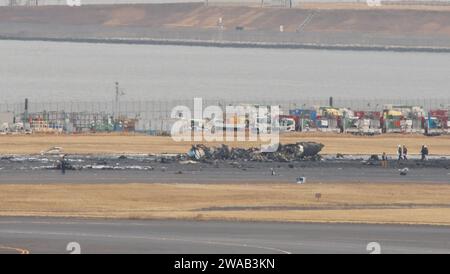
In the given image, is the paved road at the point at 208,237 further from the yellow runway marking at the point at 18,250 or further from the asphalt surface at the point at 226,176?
the asphalt surface at the point at 226,176

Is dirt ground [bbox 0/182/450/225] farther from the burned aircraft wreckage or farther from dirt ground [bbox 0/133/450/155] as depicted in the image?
dirt ground [bbox 0/133/450/155]

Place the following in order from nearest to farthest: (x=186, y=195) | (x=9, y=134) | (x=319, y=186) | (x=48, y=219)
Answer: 1. (x=48, y=219)
2. (x=186, y=195)
3. (x=319, y=186)
4. (x=9, y=134)

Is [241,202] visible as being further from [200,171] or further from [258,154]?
[258,154]

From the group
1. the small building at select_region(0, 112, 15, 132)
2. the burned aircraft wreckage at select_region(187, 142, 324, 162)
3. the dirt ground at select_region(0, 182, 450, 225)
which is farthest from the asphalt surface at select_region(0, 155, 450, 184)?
the small building at select_region(0, 112, 15, 132)

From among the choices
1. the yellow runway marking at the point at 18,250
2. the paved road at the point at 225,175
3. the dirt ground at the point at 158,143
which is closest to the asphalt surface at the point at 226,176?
the paved road at the point at 225,175

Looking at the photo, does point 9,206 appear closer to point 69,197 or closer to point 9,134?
point 69,197
